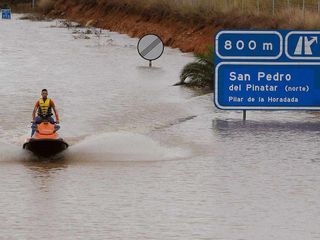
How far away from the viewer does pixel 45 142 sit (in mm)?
20609

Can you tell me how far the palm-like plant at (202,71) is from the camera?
115 ft

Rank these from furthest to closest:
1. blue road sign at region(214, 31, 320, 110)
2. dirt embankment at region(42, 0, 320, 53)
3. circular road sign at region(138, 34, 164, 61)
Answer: dirt embankment at region(42, 0, 320, 53) < circular road sign at region(138, 34, 164, 61) < blue road sign at region(214, 31, 320, 110)

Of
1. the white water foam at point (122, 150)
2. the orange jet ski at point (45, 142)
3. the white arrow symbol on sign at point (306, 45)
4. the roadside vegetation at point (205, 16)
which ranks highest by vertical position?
the white arrow symbol on sign at point (306, 45)

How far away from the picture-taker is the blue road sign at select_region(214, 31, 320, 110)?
86.1 feet

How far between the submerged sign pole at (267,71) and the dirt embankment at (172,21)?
2038 centimetres

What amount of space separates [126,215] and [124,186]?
2.49m

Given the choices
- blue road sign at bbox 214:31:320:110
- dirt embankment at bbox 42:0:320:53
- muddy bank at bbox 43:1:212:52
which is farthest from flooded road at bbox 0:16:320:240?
muddy bank at bbox 43:1:212:52

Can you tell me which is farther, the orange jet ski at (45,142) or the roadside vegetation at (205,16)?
the roadside vegetation at (205,16)

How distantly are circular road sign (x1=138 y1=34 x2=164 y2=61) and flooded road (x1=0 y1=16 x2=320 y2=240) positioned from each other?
408 centimetres

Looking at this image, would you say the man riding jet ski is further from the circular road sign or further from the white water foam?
the circular road sign

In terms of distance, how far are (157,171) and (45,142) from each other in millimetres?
2277

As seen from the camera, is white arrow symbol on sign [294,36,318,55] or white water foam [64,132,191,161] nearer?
white water foam [64,132,191,161]

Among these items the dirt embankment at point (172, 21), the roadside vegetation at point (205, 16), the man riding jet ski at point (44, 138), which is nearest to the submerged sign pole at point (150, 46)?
the roadside vegetation at point (205, 16)

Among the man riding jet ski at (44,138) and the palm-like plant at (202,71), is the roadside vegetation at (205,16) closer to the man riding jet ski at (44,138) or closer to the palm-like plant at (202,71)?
the palm-like plant at (202,71)
